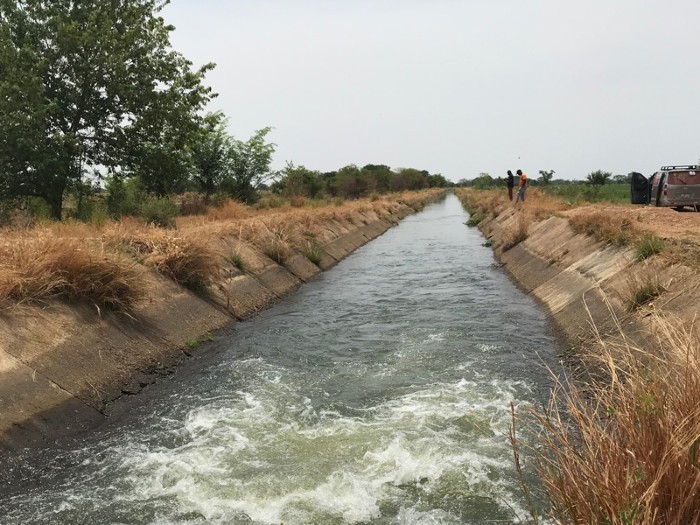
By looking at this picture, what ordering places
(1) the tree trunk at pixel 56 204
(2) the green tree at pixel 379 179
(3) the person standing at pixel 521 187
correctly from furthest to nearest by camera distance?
(2) the green tree at pixel 379 179 < (3) the person standing at pixel 521 187 < (1) the tree trunk at pixel 56 204

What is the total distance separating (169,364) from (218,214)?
14239mm

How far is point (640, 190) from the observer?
2344 cm

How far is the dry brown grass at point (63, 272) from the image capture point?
26.4 feet

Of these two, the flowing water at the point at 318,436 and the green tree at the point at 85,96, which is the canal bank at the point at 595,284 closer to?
the flowing water at the point at 318,436

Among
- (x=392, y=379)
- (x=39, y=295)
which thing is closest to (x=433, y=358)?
(x=392, y=379)

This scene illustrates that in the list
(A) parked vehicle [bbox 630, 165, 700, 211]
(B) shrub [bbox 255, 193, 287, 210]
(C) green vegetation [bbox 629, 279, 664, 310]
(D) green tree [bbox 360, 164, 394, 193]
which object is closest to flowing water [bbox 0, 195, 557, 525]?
(C) green vegetation [bbox 629, 279, 664, 310]

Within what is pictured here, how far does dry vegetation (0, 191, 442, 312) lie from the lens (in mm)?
8266

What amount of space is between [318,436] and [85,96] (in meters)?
18.9

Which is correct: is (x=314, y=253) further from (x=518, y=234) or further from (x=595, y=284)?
(x=595, y=284)

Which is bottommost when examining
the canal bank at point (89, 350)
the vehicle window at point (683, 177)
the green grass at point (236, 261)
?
the canal bank at point (89, 350)

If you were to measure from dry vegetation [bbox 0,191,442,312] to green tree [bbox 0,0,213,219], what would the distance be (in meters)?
5.33

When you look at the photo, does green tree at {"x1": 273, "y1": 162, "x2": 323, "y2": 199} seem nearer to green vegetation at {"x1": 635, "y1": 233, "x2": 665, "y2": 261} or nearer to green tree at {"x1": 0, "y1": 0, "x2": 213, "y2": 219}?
green tree at {"x1": 0, "y1": 0, "x2": 213, "y2": 219}

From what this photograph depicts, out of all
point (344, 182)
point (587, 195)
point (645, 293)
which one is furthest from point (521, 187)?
point (344, 182)

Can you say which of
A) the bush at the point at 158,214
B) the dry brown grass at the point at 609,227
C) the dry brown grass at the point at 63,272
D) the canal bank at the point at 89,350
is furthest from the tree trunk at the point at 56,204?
the dry brown grass at the point at 609,227
